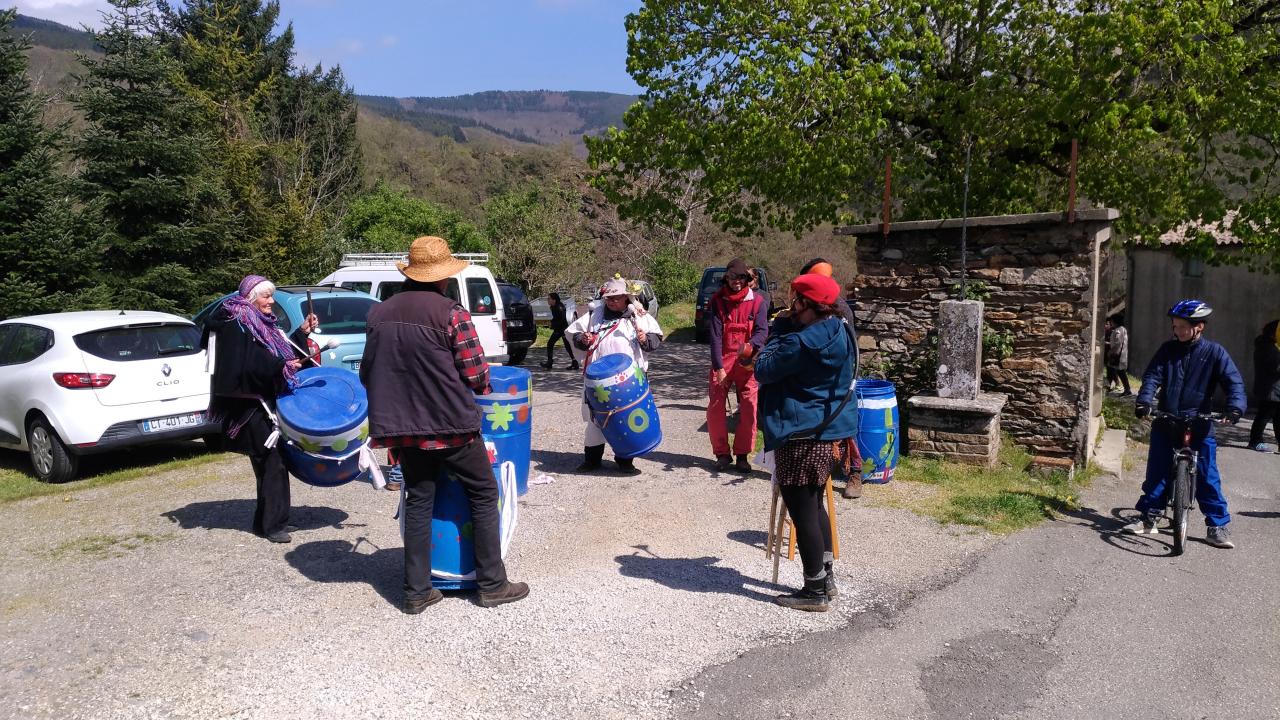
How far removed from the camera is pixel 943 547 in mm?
6246

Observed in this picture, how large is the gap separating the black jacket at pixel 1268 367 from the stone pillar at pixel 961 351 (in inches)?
245

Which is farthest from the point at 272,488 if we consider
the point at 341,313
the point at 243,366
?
the point at 341,313

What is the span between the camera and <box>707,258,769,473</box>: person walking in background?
791 centimetres

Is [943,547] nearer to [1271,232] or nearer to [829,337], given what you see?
[829,337]

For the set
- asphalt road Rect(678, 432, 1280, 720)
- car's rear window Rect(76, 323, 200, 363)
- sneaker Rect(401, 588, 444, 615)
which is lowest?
asphalt road Rect(678, 432, 1280, 720)

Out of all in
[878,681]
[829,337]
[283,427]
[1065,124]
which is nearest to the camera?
[878,681]

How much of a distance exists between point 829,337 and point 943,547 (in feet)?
7.97

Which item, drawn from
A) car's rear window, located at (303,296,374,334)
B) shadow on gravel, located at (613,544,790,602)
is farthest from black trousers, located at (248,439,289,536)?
car's rear window, located at (303,296,374,334)

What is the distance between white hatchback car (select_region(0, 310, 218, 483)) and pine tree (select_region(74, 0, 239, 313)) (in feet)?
20.5

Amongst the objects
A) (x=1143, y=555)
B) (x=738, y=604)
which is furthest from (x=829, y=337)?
(x=1143, y=555)

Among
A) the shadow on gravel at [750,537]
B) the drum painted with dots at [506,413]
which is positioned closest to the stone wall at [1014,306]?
the shadow on gravel at [750,537]

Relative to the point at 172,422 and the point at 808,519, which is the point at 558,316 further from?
the point at 808,519

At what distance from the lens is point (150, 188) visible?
14.7 m

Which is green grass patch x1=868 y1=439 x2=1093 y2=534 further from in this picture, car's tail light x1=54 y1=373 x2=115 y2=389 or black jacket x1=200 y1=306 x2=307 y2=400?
car's tail light x1=54 y1=373 x2=115 y2=389
